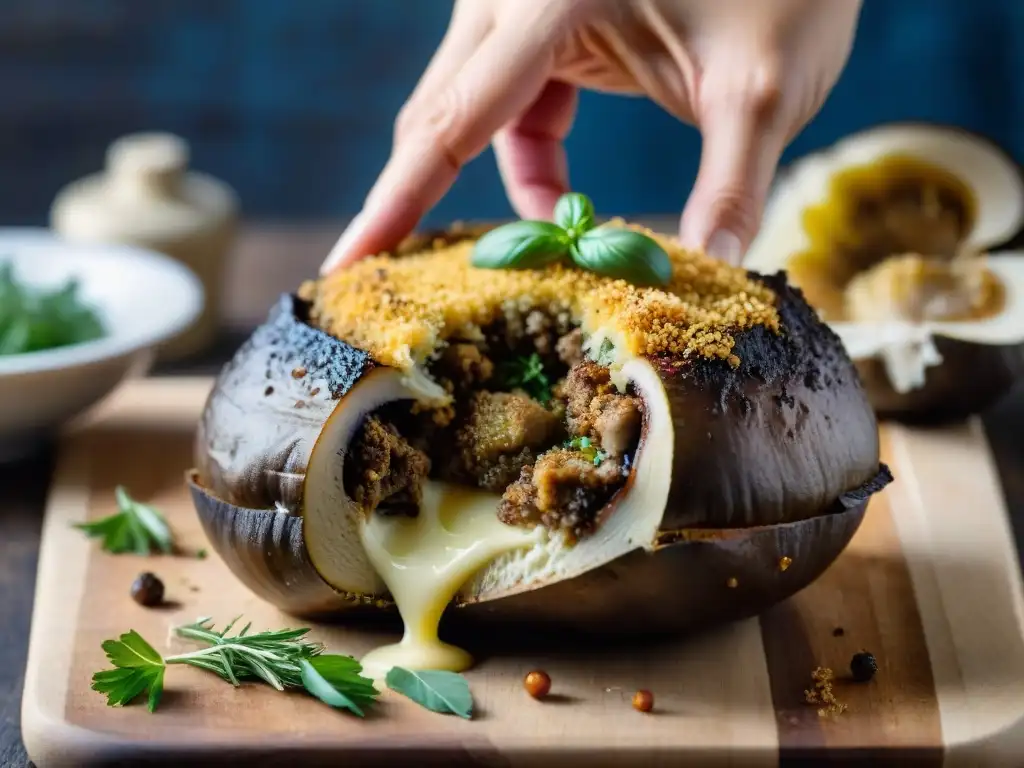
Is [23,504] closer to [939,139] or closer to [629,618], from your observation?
[629,618]

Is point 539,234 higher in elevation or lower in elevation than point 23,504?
higher

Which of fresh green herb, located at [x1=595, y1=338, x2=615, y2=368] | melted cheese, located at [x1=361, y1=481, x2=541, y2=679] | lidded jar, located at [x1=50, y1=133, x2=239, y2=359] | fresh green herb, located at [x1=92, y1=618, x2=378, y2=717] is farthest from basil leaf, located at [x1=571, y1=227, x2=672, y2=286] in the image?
lidded jar, located at [x1=50, y1=133, x2=239, y2=359]

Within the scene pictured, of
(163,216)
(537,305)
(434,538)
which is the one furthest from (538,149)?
(434,538)

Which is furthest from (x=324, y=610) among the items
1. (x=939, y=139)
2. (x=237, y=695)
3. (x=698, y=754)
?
(x=939, y=139)

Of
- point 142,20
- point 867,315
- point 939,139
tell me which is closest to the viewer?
point 867,315

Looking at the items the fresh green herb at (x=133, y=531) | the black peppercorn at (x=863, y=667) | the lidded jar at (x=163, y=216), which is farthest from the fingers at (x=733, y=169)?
the lidded jar at (x=163, y=216)

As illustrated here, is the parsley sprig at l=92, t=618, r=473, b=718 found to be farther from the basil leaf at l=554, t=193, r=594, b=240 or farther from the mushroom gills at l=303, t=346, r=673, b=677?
Result: the basil leaf at l=554, t=193, r=594, b=240
